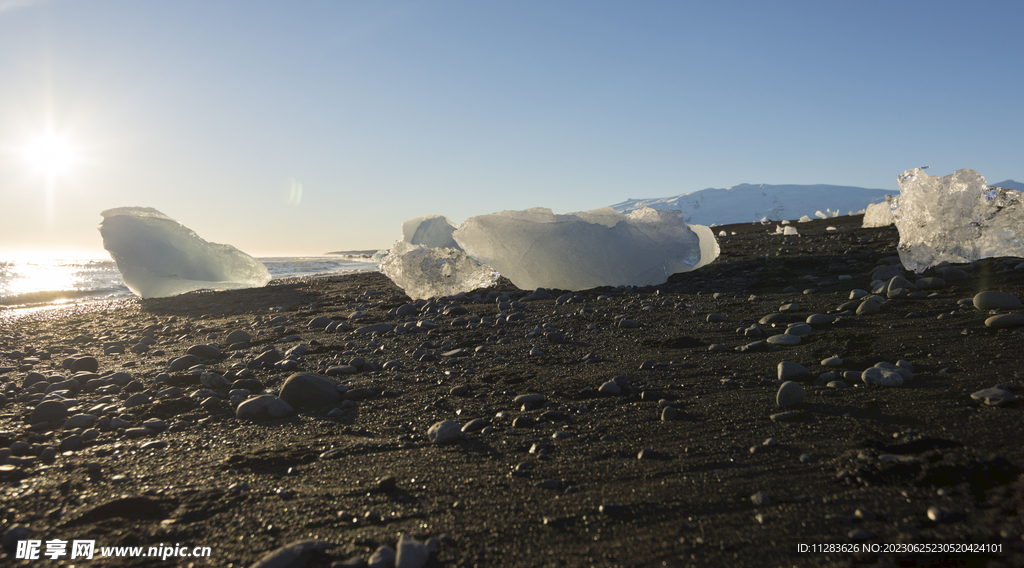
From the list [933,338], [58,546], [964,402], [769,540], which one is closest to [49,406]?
[58,546]

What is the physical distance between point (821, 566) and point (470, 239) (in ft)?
17.4

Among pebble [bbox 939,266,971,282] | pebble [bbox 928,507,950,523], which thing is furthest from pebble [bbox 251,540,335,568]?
pebble [bbox 939,266,971,282]

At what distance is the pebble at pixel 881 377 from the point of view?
237 centimetres

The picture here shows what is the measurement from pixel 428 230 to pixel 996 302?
1000 cm

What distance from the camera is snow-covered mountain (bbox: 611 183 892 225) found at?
11225 cm

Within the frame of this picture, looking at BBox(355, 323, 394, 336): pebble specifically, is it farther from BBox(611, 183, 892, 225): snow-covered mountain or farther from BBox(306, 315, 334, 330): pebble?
BBox(611, 183, 892, 225): snow-covered mountain

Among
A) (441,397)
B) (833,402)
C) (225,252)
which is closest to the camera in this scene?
(833,402)

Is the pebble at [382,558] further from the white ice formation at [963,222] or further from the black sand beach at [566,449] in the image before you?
the white ice formation at [963,222]

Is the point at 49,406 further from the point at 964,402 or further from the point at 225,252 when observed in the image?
the point at 225,252

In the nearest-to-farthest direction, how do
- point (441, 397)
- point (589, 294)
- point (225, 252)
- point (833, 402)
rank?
1. point (833, 402)
2. point (441, 397)
3. point (589, 294)
4. point (225, 252)

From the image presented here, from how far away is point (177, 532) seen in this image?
166cm

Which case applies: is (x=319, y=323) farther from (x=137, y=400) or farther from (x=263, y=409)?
(x=263, y=409)

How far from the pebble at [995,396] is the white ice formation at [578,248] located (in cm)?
416

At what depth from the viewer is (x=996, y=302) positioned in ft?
11.4
